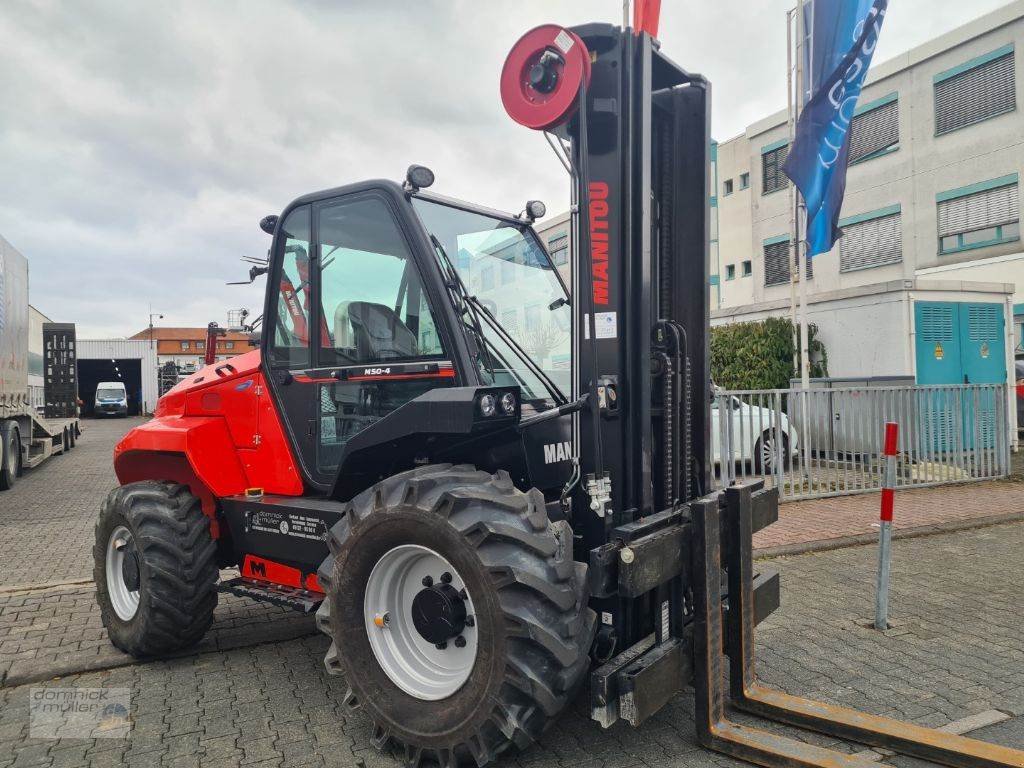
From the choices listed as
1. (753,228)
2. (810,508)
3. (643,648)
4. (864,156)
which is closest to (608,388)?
(643,648)

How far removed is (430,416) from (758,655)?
2568 millimetres

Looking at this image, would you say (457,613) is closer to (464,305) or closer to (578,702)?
(578,702)

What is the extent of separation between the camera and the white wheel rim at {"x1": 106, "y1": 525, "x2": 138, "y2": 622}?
485 centimetres

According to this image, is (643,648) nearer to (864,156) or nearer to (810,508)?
(810,508)

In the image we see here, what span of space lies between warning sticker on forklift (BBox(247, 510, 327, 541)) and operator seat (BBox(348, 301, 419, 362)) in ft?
2.99

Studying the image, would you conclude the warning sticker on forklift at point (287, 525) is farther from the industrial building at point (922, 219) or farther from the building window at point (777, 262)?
the building window at point (777, 262)

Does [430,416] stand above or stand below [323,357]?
below

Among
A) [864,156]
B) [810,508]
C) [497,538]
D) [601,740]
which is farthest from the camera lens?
[864,156]

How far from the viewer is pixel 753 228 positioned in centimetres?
2997

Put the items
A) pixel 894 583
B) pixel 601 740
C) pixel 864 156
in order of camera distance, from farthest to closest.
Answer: pixel 864 156
pixel 894 583
pixel 601 740

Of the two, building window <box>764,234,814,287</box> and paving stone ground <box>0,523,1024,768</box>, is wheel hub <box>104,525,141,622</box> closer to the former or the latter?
paving stone ground <box>0,523,1024,768</box>

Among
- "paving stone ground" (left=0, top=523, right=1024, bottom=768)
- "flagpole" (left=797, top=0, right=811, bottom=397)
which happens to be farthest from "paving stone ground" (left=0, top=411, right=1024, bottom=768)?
"flagpole" (left=797, top=0, right=811, bottom=397)

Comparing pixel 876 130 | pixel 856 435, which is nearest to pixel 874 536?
pixel 856 435

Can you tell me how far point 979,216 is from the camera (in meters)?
22.9
